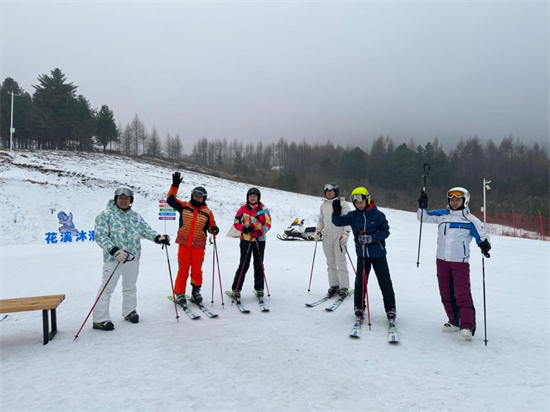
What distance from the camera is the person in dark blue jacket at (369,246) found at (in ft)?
15.0

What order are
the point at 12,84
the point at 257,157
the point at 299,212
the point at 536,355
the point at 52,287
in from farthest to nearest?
the point at 257,157, the point at 12,84, the point at 299,212, the point at 52,287, the point at 536,355

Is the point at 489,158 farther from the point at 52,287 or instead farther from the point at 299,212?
the point at 52,287

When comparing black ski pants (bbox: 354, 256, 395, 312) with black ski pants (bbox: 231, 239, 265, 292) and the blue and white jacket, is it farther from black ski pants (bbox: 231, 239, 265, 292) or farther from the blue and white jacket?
black ski pants (bbox: 231, 239, 265, 292)

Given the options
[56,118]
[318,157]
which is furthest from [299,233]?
[318,157]

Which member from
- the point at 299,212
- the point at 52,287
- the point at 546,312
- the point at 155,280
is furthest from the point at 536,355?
the point at 299,212

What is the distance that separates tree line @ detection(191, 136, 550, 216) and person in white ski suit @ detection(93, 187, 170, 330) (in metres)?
38.3

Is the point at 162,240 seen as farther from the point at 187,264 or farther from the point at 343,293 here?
the point at 343,293

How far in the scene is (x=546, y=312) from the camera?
17.2 feet

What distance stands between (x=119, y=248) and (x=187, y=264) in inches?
48.1

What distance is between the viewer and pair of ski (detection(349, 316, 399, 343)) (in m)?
4.02

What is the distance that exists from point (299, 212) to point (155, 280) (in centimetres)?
1987

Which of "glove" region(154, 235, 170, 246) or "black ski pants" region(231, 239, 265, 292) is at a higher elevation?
"glove" region(154, 235, 170, 246)

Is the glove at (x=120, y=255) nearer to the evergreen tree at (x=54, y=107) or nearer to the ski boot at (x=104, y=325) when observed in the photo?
the ski boot at (x=104, y=325)

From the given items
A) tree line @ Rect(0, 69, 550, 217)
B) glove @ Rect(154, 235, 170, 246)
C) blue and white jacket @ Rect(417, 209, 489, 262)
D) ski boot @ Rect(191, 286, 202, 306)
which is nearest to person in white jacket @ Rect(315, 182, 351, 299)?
blue and white jacket @ Rect(417, 209, 489, 262)
